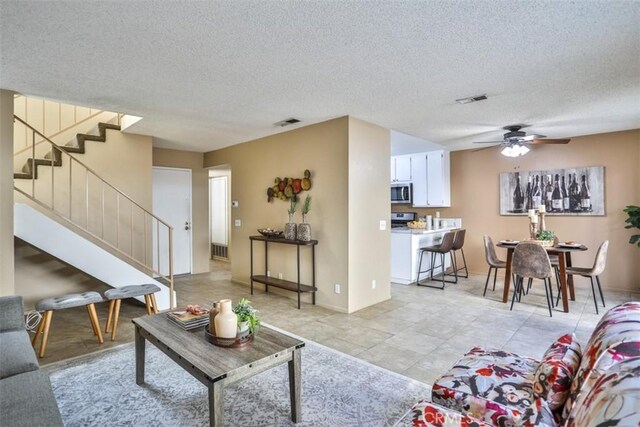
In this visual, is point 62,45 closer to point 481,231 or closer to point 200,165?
point 200,165

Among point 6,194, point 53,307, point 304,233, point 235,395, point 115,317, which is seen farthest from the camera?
point 304,233

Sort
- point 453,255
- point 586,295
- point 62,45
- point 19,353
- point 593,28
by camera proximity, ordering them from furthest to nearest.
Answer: point 453,255 < point 586,295 < point 62,45 < point 593,28 < point 19,353

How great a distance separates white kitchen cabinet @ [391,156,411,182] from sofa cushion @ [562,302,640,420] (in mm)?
5931

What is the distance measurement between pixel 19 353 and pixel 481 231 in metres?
6.88

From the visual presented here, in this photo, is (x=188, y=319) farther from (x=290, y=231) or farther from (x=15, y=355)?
(x=290, y=231)

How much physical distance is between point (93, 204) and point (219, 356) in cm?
422

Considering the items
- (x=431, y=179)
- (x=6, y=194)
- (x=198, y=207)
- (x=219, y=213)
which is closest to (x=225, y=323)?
(x=6, y=194)

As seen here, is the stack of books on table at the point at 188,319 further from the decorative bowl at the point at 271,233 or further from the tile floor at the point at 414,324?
the decorative bowl at the point at 271,233

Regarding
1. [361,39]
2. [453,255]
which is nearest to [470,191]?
[453,255]

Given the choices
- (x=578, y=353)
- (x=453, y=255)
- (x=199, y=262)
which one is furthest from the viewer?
(x=199, y=262)

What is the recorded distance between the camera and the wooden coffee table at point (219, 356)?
1.67m

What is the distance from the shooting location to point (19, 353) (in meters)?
2.01

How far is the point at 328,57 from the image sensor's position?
2576 millimetres

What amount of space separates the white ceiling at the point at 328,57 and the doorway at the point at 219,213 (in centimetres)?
411
